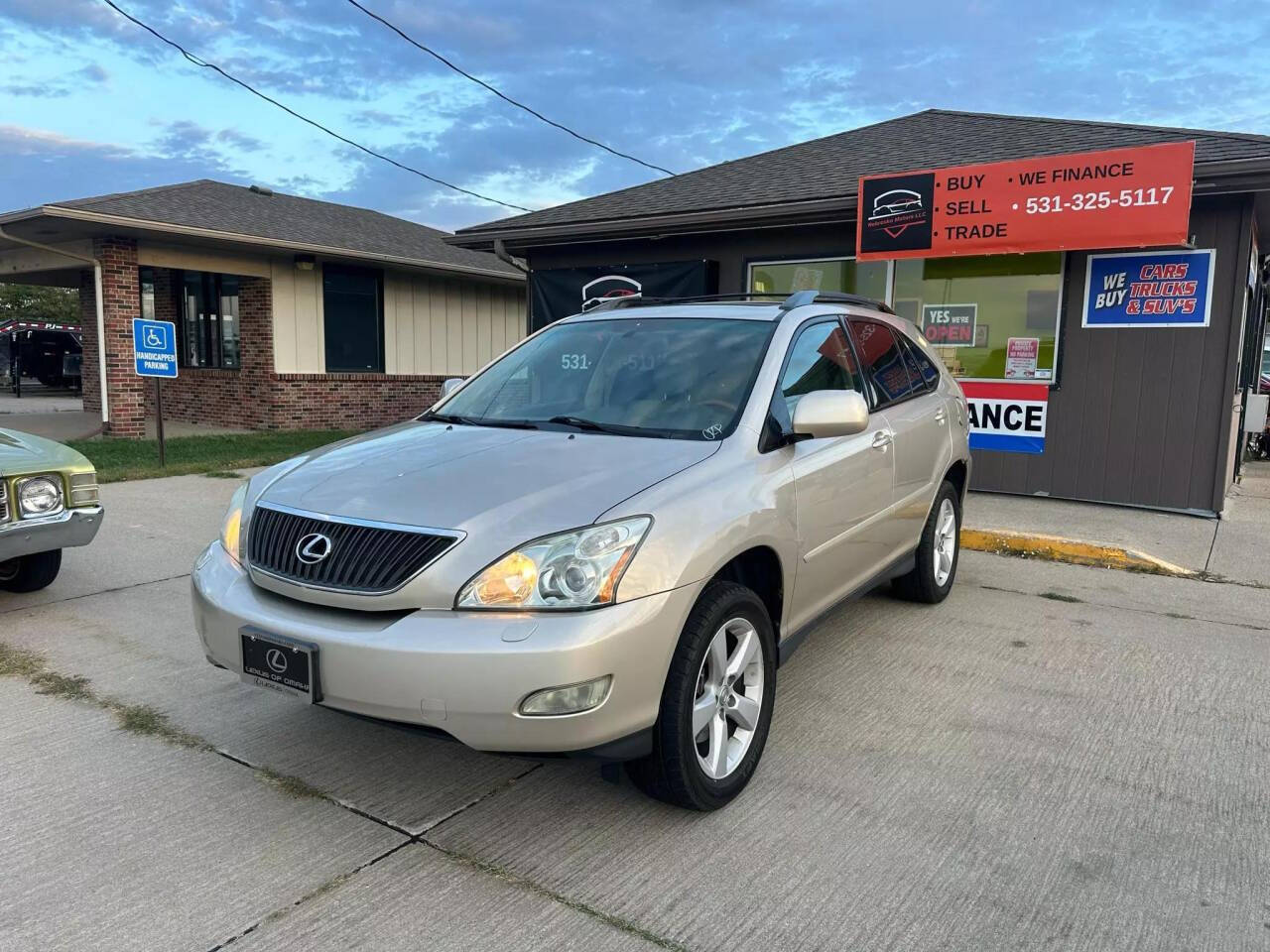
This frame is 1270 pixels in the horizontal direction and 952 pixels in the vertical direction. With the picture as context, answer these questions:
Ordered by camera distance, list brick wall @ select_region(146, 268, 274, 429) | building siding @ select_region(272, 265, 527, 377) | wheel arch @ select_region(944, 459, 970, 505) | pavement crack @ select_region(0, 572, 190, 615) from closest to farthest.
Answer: pavement crack @ select_region(0, 572, 190, 615)
wheel arch @ select_region(944, 459, 970, 505)
brick wall @ select_region(146, 268, 274, 429)
building siding @ select_region(272, 265, 527, 377)

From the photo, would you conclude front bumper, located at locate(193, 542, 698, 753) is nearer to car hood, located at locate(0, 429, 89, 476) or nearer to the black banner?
car hood, located at locate(0, 429, 89, 476)

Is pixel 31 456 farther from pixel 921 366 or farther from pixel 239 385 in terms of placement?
pixel 239 385

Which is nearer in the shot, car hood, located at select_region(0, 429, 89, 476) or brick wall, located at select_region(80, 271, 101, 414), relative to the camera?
car hood, located at select_region(0, 429, 89, 476)

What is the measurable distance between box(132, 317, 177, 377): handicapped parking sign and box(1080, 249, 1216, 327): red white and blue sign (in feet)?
32.1

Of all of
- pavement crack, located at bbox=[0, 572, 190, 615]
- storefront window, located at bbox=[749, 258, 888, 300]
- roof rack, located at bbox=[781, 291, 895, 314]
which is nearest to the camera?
roof rack, located at bbox=[781, 291, 895, 314]

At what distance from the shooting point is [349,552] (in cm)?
275

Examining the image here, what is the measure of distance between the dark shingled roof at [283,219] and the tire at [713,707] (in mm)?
12709

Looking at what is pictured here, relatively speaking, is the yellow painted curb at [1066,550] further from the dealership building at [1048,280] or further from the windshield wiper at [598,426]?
the windshield wiper at [598,426]

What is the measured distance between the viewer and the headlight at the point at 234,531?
3189mm

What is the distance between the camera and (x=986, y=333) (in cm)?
899

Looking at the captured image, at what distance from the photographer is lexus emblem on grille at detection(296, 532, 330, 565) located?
279 centimetres

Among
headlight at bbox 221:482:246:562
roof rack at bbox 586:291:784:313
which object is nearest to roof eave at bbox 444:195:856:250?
roof rack at bbox 586:291:784:313

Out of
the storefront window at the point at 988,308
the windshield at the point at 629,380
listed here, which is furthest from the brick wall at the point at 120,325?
the windshield at the point at 629,380

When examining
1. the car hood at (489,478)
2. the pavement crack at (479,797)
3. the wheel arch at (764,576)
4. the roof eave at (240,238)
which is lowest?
the pavement crack at (479,797)
